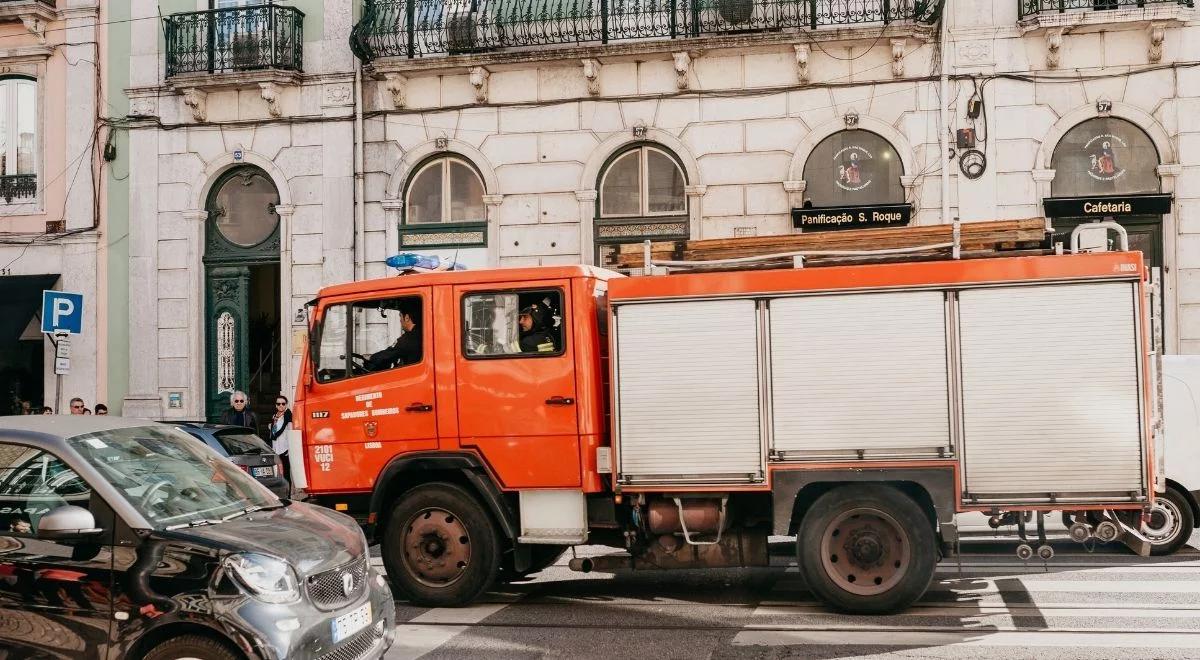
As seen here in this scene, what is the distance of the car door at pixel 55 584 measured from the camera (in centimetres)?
580

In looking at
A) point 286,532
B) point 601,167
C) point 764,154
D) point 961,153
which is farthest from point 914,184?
point 286,532

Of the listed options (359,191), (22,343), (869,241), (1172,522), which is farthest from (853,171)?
(22,343)

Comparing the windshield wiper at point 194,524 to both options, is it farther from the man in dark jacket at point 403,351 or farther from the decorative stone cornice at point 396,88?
the decorative stone cornice at point 396,88

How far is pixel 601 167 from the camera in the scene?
2033cm

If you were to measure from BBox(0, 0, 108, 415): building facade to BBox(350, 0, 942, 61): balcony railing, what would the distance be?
18.7 ft

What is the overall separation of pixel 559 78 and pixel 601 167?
1.64 m

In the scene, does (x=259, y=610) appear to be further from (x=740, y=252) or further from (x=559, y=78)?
(x=559, y=78)

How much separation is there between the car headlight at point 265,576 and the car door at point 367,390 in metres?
3.69

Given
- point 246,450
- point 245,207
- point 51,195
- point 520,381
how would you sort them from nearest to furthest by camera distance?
point 520,381 < point 246,450 < point 245,207 < point 51,195

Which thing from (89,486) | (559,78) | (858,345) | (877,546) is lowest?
(877,546)

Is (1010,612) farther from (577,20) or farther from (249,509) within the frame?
(577,20)

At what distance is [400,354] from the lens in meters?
9.84

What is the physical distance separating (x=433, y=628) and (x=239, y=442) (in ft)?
24.2

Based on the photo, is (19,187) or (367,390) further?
(19,187)
